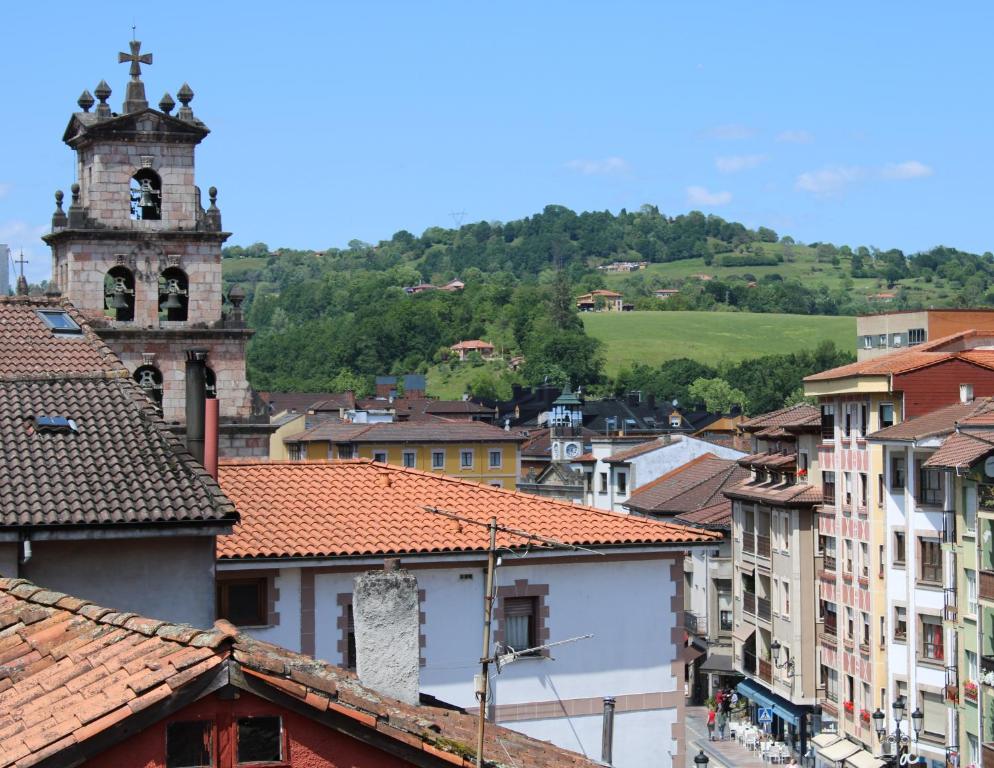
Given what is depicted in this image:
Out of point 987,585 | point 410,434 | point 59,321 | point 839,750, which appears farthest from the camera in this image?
point 410,434

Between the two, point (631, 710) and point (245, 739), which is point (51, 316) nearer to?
point (631, 710)

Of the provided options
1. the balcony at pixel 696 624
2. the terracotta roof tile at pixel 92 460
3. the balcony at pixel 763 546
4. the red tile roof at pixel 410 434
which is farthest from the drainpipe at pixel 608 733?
the red tile roof at pixel 410 434

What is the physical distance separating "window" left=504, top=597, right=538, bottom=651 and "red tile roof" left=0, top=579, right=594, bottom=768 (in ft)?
37.5

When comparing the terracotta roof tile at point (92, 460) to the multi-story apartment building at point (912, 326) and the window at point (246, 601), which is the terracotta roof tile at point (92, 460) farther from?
the multi-story apartment building at point (912, 326)

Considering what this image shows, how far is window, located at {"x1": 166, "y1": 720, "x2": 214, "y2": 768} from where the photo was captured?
10.9 meters

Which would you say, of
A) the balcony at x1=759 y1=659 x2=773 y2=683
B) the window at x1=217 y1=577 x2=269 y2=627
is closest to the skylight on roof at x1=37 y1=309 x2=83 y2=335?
the window at x1=217 y1=577 x2=269 y2=627

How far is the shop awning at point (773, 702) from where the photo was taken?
231ft

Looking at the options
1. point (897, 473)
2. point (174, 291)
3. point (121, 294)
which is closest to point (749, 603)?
point (897, 473)

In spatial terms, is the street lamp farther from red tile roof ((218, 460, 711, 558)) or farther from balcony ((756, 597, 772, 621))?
red tile roof ((218, 460, 711, 558))

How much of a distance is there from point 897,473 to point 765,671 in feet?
53.7

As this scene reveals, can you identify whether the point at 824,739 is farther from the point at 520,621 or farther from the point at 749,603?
the point at 520,621

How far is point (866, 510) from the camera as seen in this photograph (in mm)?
63906

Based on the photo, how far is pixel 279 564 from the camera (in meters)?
23.9

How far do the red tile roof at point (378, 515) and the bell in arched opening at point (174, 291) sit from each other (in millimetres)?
13117
